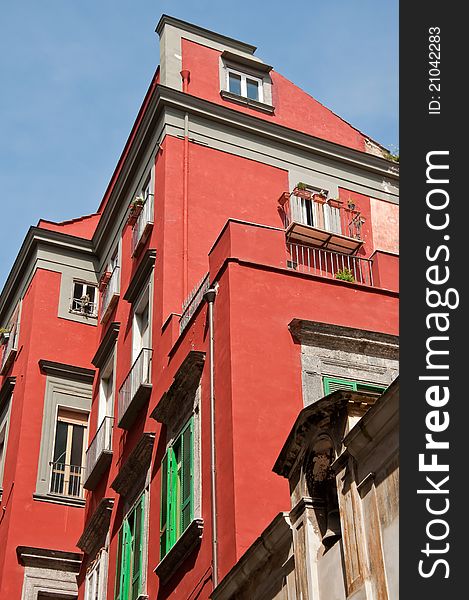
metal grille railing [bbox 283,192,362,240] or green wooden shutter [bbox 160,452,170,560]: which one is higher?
metal grille railing [bbox 283,192,362,240]

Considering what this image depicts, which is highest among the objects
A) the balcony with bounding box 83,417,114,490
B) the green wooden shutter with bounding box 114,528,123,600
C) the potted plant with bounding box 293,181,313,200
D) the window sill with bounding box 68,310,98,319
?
the potted plant with bounding box 293,181,313,200

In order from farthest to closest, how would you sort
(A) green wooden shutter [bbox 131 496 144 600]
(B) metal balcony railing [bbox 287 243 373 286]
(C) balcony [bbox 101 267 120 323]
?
(C) balcony [bbox 101 267 120 323], (B) metal balcony railing [bbox 287 243 373 286], (A) green wooden shutter [bbox 131 496 144 600]

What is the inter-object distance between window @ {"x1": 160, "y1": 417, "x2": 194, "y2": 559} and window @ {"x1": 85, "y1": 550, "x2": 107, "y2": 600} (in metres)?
3.71

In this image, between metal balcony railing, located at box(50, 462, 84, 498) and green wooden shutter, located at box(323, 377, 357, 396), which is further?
metal balcony railing, located at box(50, 462, 84, 498)

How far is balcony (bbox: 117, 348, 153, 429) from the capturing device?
20203 mm

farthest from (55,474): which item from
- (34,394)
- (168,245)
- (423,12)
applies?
(423,12)

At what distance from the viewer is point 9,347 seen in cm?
2884

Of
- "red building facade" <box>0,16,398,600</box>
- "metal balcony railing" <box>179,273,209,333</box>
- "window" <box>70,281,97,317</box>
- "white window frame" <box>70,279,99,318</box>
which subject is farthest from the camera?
"window" <box>70,281,97,317</box>

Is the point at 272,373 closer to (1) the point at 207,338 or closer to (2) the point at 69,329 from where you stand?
(1) the point at 207,338

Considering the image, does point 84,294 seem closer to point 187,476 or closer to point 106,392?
point 106,392

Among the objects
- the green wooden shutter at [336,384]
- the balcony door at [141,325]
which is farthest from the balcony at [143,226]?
the green wooden shutter at [336,384]

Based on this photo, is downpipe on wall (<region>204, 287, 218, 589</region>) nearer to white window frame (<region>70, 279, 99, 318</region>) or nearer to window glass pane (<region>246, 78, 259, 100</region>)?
window glass pane (<region>246, 78, 259, 100</region>)

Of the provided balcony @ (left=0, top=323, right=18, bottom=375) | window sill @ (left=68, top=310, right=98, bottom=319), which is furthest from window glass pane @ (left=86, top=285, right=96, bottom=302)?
balcony @ (left=0, top=323, right=18, bottom=375)

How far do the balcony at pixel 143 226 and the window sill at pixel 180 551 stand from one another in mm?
7894
